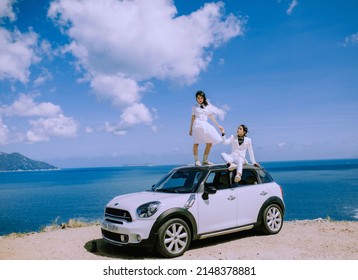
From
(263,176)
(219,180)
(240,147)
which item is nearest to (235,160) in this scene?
(240,147)

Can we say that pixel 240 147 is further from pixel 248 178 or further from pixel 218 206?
pixel 218 206

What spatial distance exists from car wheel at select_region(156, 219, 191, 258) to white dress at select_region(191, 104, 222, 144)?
2979mm

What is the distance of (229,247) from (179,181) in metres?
1.84

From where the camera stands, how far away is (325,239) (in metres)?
8.31

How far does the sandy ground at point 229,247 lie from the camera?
6.79 meters

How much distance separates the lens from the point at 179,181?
25.9 ft

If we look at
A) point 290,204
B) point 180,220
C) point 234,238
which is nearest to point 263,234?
point 234,238

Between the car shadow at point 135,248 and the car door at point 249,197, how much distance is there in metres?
0.68

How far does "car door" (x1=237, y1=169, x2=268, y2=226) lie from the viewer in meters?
7.77

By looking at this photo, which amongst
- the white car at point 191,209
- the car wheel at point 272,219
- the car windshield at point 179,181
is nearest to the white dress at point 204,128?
the white car at point 191,209

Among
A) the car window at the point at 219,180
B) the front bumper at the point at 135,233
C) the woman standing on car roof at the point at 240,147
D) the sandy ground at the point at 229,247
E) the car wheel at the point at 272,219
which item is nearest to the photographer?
the front bumper at the point at 135,233

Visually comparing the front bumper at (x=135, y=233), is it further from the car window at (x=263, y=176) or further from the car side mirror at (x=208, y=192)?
the car window at (x=263, y=176)
